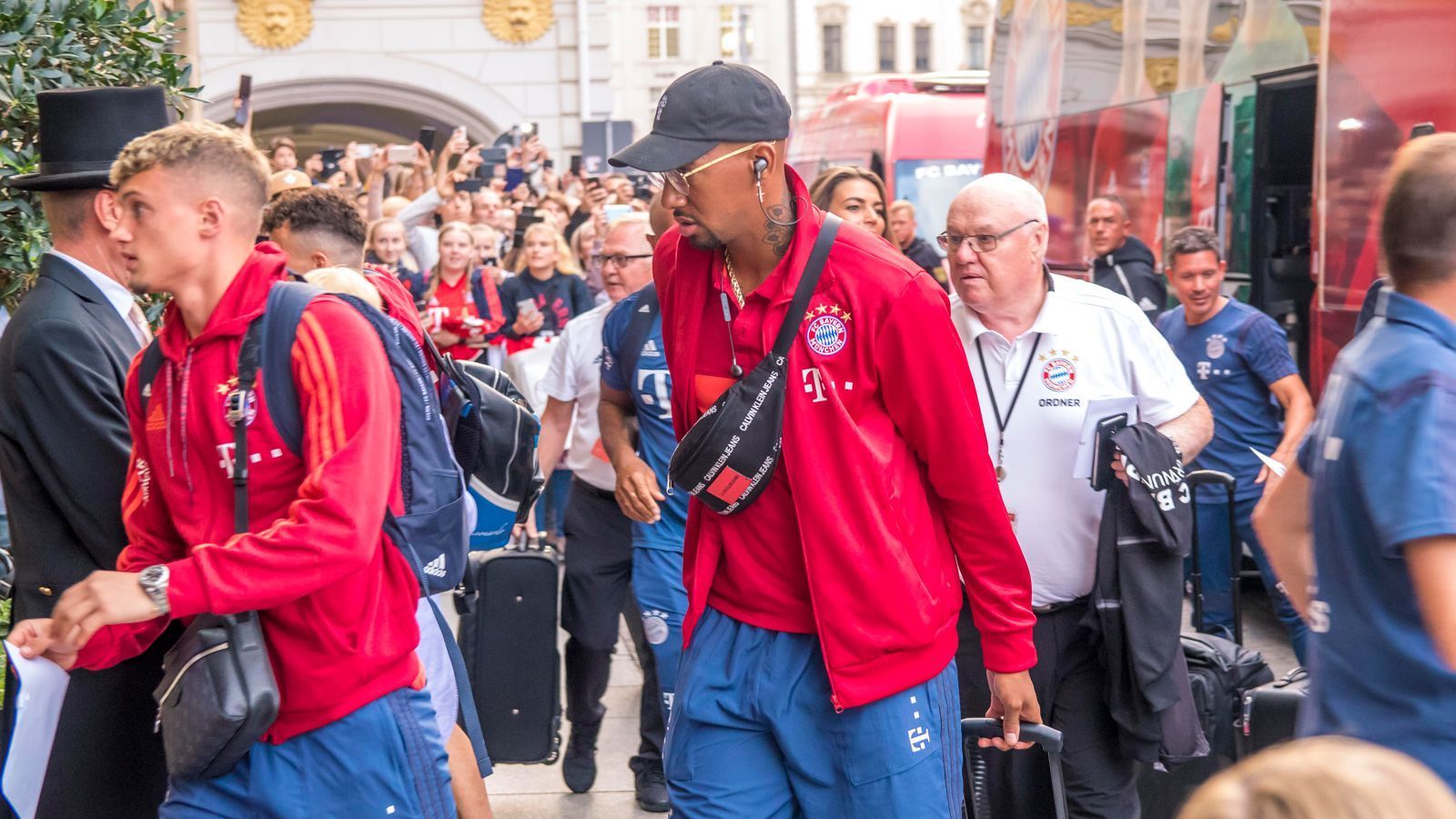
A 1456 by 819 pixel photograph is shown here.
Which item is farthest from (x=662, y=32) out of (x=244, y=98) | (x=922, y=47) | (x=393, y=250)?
(x=244, y=98)

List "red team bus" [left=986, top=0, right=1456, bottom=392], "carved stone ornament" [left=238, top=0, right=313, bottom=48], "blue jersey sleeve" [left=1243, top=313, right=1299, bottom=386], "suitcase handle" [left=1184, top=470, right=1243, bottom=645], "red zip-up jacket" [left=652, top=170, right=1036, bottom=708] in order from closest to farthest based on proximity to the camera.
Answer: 1. "red zip-up jacket" [left=652, top=170, right=1036, bottom=708]
2. "suitcase handle" [left=1184, top=470, right=1243, bottom=645]
3. "red team bus" [left=986, top=0, right=1456, bottom=392]
4. "blue jersey sleeve" [left=1243, top=313, right=1299, bottom=386]
5. "carved stone ornament" [left=238, top=0, right=313, bottom=48]

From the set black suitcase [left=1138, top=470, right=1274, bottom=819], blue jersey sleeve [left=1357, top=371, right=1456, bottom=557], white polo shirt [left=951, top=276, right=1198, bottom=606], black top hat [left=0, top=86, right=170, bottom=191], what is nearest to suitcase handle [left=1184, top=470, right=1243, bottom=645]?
black suitcase [left=1138, top=470, right=1274, bottom=819]

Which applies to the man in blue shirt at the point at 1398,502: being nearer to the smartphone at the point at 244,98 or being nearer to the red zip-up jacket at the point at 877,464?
the red zip-up jacket at the point at 877,464

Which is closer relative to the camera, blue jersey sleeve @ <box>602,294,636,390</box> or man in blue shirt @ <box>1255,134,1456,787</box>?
man in blue shirt @ <box>1255,134,1456,787</box>

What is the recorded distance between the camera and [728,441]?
3303 millimetres

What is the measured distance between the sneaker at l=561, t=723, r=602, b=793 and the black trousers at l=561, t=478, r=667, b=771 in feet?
0.11

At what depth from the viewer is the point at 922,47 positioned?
82.4m

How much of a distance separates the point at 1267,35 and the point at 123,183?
24.4 ft

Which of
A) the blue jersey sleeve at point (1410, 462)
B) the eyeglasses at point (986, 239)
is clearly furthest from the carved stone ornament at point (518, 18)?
the blue jersey sleeve at point (1410, 462)

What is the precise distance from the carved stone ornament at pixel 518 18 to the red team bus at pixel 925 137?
10.3 metres

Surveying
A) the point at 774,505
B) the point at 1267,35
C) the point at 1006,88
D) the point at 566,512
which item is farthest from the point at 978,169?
the point at 774,505

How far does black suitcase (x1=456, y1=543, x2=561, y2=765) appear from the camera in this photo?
6.31 metres

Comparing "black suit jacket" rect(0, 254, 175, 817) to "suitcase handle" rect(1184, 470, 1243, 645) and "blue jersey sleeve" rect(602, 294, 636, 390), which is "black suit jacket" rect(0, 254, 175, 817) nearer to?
"blue jersey sleeve" rect(602, 294, 636, 390)

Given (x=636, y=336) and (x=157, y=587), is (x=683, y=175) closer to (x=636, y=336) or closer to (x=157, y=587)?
(x=157, y=587)
